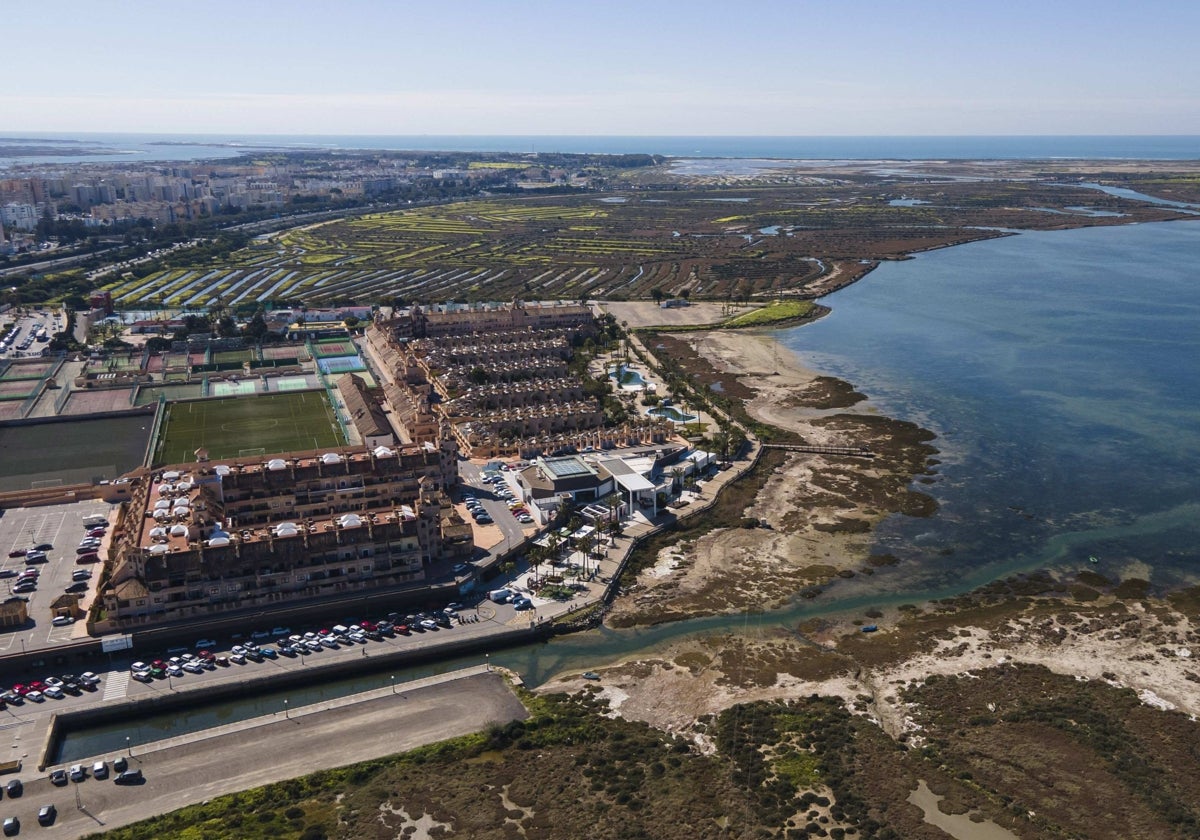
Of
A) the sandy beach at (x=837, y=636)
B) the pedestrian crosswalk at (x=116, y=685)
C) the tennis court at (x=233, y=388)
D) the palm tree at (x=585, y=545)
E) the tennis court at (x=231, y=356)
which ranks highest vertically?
the tennis court at (x=231, y=356)

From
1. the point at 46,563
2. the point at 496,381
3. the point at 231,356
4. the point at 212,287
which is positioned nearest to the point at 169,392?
the point at 231,356

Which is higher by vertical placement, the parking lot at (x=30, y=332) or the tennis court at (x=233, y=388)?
the parking lot at (x=30, y=332)

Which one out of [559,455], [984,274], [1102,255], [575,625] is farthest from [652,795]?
[1102,255]

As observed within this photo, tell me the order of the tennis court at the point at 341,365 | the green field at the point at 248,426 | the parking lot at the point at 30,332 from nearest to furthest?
the green field at the point at 248,426, the tennis court at the point at 341,365, the parking lot at the point at 30,332

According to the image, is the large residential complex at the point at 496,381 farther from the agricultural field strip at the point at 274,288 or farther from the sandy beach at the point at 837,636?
the agricultural field strip at the point at 274,288

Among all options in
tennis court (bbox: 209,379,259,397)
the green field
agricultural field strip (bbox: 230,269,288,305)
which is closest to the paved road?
the green field

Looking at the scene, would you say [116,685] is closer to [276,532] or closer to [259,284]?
[276,532]

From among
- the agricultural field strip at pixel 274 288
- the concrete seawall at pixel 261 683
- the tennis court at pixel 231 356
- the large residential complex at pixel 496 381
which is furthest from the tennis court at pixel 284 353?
the concrete seawall at pixel 261 683
